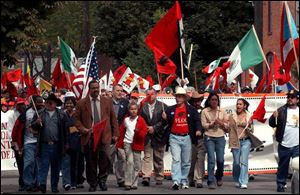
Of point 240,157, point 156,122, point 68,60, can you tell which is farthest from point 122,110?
point 68,60

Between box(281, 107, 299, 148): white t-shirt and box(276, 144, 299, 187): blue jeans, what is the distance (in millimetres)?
86

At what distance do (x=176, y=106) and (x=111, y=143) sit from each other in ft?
4.44

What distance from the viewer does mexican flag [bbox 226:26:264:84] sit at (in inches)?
843

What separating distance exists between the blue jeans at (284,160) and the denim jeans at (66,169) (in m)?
3.84

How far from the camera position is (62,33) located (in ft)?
207

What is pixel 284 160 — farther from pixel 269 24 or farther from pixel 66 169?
pixel 269 24

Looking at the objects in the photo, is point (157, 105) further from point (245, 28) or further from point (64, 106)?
point (245, 28)

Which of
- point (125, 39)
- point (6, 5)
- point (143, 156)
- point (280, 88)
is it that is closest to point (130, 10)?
point (125, 39)

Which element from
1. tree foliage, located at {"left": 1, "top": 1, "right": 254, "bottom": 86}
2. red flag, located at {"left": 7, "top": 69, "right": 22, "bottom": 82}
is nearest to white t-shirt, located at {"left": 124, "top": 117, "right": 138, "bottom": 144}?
red flag, located at {"left": 7, "top": 69, "right": 22, "bottom": 82}

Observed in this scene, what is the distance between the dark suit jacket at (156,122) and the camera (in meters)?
19.1

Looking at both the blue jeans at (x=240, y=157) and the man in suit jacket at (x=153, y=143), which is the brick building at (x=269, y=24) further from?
the blue jeans at (x=240, y=157)

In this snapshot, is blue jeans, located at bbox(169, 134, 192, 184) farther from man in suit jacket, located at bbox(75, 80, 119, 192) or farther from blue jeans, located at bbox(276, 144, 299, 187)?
blue jeans, located at bbox(276, 144, 299, 187)

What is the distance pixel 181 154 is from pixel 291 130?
2103 millimetres

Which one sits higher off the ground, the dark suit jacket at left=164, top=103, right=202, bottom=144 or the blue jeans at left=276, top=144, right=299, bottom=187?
the dark suit jacket at left=164, top=103, right=202, bottom=144
